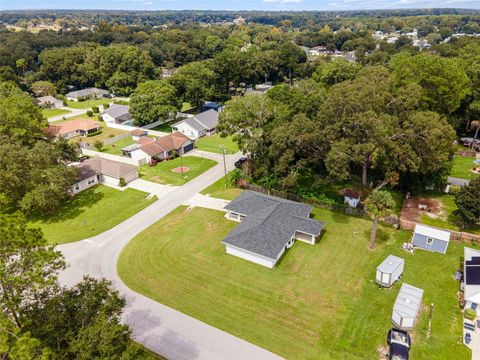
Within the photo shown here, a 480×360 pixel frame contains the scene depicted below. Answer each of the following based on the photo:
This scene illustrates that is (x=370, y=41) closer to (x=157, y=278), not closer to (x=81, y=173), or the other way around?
(x=81, y=173)

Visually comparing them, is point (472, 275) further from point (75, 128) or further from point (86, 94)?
point (86, 94)

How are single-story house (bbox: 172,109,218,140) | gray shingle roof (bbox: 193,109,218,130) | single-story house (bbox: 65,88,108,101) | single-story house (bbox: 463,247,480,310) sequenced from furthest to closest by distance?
single-story house (bbox: 65,88,108,101) → gray shingle roof (bbox: 193,109,218,130) → single-story house (bbox: 172,109,218,140) → single-story house (bbox: 463,247,480,310)

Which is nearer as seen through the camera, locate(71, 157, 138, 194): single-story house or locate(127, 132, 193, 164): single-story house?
locate(71, 157, 138, 194): single-story house

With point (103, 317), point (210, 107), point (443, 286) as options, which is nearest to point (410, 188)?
point (443, 286)

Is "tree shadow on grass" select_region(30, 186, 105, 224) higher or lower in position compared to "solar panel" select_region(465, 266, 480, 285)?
lower

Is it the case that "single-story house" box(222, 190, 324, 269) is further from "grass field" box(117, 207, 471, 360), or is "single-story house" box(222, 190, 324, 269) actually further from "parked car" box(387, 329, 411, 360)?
"parked car" box(387, 329, 411, 360)

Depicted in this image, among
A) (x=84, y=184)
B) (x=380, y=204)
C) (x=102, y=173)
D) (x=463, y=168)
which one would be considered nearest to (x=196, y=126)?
(x=102, y=173)

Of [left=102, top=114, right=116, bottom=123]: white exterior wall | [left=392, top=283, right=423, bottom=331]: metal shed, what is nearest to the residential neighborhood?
[left=392, top=283, right=423, bottom=331]: metal shed
